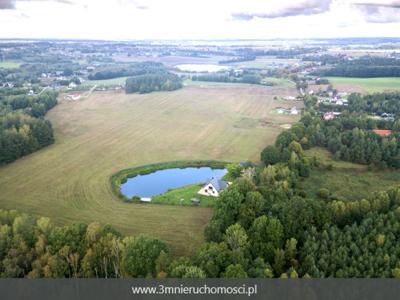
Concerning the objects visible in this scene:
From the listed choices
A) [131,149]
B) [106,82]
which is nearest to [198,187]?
[131,149]

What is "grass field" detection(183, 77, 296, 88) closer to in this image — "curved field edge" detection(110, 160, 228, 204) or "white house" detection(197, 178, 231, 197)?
"curved field edge" detection(110, 160, 228, 204)

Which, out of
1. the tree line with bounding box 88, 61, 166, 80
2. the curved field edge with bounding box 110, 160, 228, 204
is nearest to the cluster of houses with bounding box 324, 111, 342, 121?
the curved field edge with bounding box 110, 160, 228, 204

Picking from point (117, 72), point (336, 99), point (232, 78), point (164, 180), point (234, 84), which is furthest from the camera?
point (117, 72)

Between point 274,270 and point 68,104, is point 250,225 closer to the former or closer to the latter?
point 274,270

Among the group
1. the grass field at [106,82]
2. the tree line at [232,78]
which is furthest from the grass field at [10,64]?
the tree line at [232,78]

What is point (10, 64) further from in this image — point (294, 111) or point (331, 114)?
point (331, 114)

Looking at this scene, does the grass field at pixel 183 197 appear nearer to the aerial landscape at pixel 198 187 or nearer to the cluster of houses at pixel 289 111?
the aerial landscape at pixel 198 187
